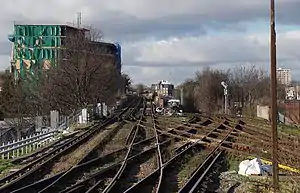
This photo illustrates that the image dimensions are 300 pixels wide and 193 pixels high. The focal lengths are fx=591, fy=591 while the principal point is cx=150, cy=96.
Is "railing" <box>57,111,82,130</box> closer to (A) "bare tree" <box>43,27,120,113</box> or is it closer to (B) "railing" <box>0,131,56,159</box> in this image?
(B) "railing" <box>0,131,56,159</box>

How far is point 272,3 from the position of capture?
1176 cm

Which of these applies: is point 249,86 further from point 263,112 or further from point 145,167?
point 145,167

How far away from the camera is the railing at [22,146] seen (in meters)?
21.5

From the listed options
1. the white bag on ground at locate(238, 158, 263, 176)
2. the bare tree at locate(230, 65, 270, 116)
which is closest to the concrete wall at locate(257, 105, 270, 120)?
the bare tree at locate(230, 65, 270, 116)

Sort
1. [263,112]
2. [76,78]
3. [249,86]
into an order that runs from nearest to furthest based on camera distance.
A: [263,112] < [76,78] < [249,86]

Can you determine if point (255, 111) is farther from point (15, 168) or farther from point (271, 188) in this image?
point (271, 188)

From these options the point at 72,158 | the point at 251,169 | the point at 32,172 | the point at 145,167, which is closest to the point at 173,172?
the point at 145,167

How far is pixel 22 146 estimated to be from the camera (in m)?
23.2

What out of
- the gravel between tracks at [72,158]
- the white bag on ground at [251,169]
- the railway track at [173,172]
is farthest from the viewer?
the gravel between tracks at [72,158]

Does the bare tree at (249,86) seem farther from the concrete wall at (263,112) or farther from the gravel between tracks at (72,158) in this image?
the gravel between tracks at (72,158)

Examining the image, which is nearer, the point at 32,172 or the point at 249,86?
the point at 32,172

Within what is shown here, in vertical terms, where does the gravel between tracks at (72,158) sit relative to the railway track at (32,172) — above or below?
below

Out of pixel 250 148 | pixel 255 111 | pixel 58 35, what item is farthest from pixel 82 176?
pixel 58 35

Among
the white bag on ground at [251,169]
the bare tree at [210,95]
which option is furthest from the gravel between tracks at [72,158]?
the bare tree at [210,95]
